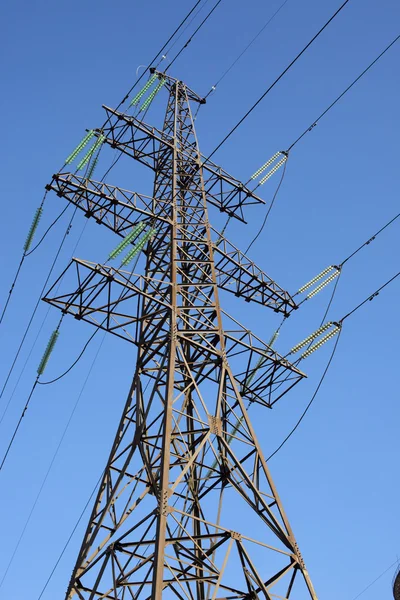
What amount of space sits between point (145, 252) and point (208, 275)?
1.90 metres

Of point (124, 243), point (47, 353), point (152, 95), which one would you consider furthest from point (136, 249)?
point (152, 95)

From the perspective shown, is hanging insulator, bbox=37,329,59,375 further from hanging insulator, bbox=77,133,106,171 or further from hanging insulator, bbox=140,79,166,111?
hanging insulator, bbox=140,79,166,111

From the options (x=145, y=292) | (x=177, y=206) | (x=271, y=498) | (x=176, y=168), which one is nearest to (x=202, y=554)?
(x=271, y=498)

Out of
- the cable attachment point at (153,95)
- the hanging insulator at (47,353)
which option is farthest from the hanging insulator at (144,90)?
the hanging insulator at (47,353)

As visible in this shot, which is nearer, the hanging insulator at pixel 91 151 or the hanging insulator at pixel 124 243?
the hanging insulator at pixel 124 243

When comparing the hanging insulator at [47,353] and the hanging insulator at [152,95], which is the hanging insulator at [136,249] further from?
the hanging insulator at [152,95]

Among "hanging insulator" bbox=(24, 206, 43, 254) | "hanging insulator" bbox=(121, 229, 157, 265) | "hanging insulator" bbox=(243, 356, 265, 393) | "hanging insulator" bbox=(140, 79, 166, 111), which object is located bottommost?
"hanging insulator" bbox=(243, 356, 265, 393)

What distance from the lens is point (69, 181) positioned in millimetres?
17328

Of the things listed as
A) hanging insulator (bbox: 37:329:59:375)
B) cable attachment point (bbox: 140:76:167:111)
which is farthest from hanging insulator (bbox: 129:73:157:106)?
hanging insulator (bbox: 37:329:59:375)

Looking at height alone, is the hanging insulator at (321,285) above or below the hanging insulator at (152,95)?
below

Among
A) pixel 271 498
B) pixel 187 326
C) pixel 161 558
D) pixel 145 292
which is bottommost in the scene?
pixel 161 558

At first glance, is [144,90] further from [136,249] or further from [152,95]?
[136,249]

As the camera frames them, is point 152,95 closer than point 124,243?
No

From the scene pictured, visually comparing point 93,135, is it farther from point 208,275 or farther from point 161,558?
point 161,558
